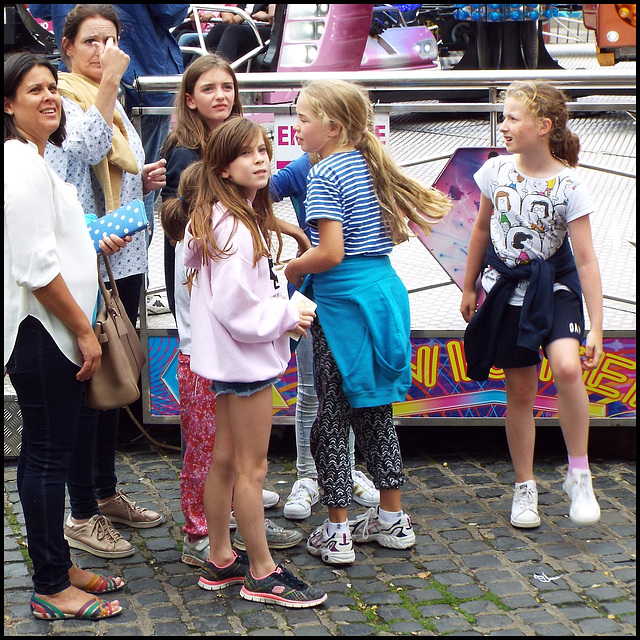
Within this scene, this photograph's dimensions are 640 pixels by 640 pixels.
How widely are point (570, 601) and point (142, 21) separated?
368 cm

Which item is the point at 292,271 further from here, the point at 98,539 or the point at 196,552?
the point at 98,539

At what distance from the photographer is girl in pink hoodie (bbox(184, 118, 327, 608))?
291 cm

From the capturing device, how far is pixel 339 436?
3430 millimetres

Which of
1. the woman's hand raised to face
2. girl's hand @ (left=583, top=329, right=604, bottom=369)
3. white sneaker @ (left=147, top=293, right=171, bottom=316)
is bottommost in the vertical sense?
girl's hand @ (left=583, top=329, right=604, bottom=369)

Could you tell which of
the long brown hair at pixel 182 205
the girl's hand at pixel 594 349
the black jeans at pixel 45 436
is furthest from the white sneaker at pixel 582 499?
the black jeans at pixel 45 436

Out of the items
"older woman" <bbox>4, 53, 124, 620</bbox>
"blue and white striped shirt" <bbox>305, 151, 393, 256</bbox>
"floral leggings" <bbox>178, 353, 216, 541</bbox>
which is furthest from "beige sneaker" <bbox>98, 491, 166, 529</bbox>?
"blue and white striped shirt" <bbox>305, 151, 393, 256</bbox>

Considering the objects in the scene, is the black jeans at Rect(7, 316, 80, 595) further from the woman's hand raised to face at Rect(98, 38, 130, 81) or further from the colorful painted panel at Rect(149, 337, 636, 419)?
the colorful painted panel at Rect(149, 337, 636, 419)

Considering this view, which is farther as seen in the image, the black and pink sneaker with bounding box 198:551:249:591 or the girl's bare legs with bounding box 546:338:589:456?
the girl's bare legs with bounding box 546:338:589:456

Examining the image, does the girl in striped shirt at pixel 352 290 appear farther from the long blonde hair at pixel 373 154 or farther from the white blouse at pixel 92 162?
the white blouse at pixel 92 162

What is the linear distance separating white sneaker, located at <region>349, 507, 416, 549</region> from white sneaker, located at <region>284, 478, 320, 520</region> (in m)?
0.26

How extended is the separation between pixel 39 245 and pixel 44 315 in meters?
0.23

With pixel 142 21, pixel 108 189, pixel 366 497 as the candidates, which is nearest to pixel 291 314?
pixel 108 189

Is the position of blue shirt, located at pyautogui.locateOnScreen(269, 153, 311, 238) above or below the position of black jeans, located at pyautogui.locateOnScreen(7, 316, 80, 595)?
above

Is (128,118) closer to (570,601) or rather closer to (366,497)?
(366,497)
